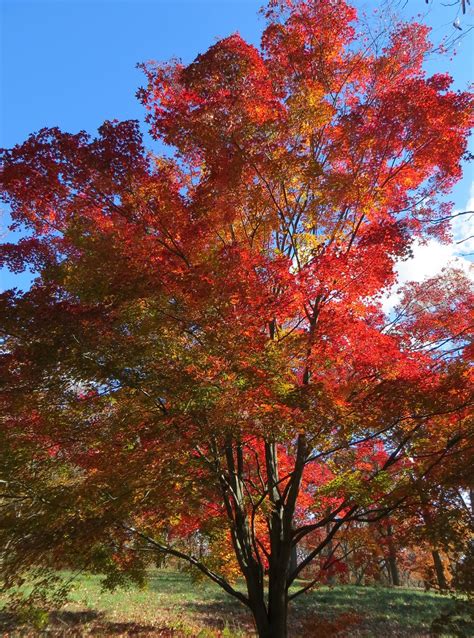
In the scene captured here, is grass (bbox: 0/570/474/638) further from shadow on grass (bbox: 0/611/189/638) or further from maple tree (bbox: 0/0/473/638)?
maple tree (bbox: 0/0/473/638)

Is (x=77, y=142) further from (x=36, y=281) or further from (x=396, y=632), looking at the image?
(x=396, y=632)

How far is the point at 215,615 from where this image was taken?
13.0 m

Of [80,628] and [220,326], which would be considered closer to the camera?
[220,326]

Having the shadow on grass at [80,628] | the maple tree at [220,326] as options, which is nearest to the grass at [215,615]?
the shadow on grass at [80,628]

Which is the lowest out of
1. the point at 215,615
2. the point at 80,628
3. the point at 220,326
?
the point at 215,615

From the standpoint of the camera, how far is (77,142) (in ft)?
20.6

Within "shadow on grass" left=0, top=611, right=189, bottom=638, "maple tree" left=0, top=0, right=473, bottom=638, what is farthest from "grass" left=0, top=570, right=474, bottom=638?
"maple tree" left=0, top=0, right=473, bottom=638

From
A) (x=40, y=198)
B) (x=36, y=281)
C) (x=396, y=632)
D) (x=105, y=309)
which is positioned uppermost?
(x=40, y=198)

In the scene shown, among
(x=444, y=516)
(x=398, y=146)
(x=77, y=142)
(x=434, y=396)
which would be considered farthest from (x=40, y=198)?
(x=444, y=516)

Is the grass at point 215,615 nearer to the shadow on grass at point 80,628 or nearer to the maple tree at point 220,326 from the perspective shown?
the shadow on grass at point 80,628

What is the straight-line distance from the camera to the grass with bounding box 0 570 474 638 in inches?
414

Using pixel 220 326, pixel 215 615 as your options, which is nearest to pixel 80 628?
pixel 215 615

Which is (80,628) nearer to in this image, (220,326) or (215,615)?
(215,615)

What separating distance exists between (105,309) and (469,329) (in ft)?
21.5
